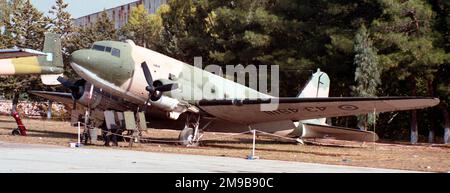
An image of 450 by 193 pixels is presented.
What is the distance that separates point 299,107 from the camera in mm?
23844

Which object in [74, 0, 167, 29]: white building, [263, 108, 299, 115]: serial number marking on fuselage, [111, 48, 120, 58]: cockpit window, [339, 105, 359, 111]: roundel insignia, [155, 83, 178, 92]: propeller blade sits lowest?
[263, 108, 299, 115]: serial number marking on fuselage

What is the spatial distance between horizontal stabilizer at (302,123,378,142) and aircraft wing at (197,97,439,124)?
240 centimetres

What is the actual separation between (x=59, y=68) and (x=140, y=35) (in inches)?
753

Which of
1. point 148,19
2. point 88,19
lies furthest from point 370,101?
point 88,19

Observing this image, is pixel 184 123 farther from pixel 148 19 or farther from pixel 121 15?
pixel 121 15

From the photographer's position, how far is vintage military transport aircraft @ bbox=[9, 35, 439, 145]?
75.2ft

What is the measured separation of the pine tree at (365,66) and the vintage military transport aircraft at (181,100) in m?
8.33

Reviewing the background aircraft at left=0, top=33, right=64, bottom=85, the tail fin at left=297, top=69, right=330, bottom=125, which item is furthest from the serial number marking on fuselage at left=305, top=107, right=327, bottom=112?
the background aircraft at left=0, top=33, right=64, bottom=85

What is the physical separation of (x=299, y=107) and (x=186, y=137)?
180 inches

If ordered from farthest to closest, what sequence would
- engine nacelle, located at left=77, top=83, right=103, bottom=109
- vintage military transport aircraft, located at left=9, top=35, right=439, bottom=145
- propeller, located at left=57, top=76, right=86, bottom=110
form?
1. propeller, located at left=57, top=76, right=86, bottom=110
2. engine nacelle, located at left=77, top=83, right=103, bottom=109
3. vintage military transport aircraft, located at left=9, top=35, right=439, bottom=145

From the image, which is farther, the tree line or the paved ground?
A: the tree line

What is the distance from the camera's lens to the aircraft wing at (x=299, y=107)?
71.6 ft

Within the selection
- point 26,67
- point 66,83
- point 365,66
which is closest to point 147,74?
point 66,83

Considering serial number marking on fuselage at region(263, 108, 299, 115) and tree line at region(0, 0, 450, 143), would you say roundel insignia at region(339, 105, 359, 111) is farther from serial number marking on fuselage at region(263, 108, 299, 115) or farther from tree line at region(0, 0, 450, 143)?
tree line at region(0, 0, 450, 143)
